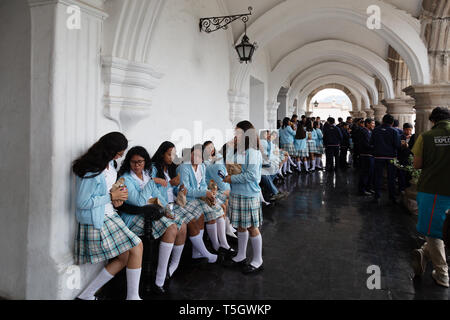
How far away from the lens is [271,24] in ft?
20.4

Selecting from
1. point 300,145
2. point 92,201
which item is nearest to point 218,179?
point 92,201

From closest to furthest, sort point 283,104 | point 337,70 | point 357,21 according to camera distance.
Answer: point 357,21
point 283,104
point 337,70

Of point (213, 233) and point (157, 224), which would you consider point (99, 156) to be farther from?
point (213, 233)

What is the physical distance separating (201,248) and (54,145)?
170cm

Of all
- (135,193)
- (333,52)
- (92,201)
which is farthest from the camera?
(333,52)

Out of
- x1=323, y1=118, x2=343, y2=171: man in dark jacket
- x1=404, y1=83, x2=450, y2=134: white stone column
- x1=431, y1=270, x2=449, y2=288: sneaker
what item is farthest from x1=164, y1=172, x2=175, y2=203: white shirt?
x1=323, y1=118, x2=343, y2=171: man in dark jacket

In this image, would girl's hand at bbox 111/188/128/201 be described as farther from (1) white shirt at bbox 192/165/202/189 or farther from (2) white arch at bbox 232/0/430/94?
(2) white arch at bbox 232/0/430/94

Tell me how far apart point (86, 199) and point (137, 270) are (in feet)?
2.17

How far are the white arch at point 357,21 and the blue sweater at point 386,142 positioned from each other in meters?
1.03

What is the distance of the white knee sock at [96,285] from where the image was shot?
2316 mm

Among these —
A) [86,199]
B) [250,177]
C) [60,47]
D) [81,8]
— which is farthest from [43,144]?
[250,177]

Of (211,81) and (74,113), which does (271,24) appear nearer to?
(211,81)

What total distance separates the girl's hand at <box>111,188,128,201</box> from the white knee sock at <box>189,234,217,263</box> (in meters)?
1.08

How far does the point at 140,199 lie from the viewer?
2609 millimetres
